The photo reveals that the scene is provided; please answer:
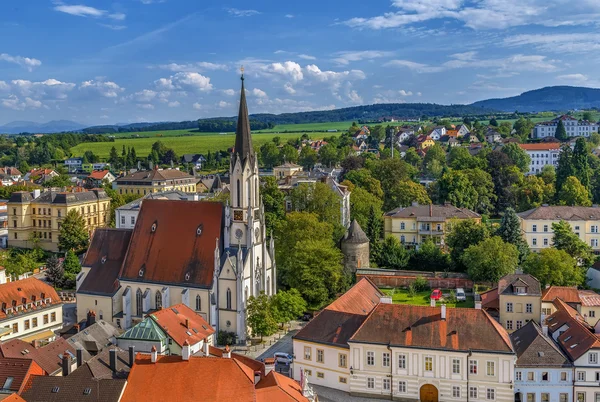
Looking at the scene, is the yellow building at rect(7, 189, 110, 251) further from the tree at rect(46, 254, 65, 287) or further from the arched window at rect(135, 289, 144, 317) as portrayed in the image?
the arched window at rect(135, 289, 144, 317)

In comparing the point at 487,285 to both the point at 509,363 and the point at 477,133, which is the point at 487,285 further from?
the point at 477,133

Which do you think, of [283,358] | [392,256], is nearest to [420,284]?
[392,256]

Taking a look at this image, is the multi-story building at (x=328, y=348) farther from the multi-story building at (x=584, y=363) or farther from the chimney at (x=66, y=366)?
the chimney at (x=66, y=366)

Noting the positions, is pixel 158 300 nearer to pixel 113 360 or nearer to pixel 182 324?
pixel 182 324

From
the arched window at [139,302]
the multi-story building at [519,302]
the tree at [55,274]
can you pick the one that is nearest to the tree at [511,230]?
the multi-story building at [519,302]

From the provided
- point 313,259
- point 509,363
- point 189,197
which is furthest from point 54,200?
point 509,363

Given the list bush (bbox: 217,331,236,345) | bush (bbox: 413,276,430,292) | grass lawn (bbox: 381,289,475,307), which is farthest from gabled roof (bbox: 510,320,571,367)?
bush (bbox: 413,276,430,292)

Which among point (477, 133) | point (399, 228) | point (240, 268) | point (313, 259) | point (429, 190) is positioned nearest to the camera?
point (240, 268)
